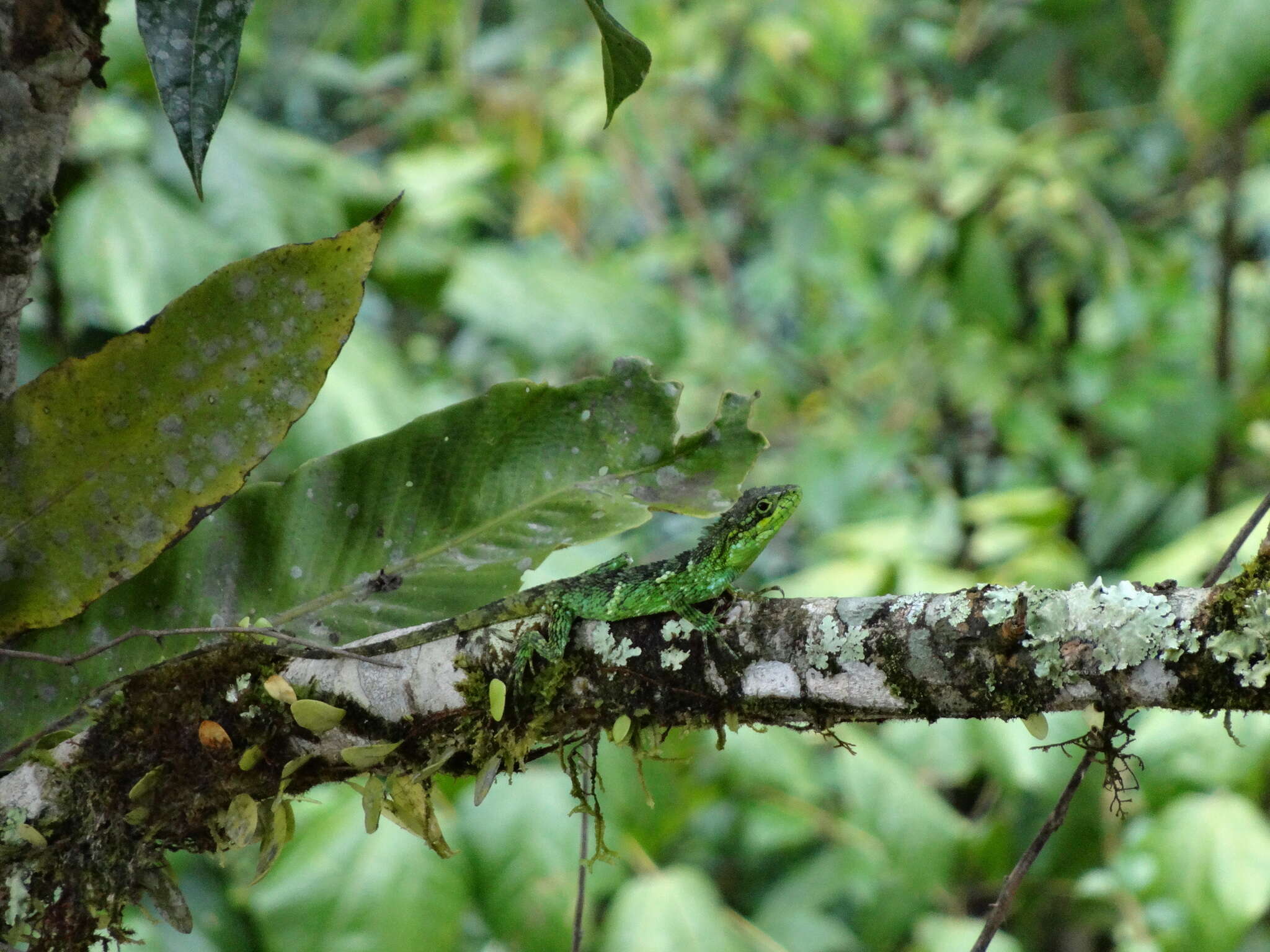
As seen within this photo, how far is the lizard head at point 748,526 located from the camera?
2082 millimetres

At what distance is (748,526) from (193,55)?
1341mm

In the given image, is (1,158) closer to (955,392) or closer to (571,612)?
(571,612)

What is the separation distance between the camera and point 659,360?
4.64 meters

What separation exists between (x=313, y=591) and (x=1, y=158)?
0.73 m

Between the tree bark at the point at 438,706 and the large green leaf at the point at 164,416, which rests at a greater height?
the large green leaf at the point at 164,416

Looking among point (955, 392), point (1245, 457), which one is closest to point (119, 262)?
point (955, 392)

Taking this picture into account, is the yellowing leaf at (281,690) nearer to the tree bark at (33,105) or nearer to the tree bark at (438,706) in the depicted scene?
the tree bark at (438,706)

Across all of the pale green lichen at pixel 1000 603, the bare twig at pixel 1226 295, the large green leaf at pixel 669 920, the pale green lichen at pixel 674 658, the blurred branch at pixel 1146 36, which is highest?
the blurred branch at pixel 1146 36

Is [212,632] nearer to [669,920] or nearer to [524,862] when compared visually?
[524,862]

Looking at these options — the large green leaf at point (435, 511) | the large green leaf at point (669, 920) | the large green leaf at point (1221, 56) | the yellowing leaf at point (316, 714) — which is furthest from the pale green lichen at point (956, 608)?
the large green leaf at point (1221, 56)

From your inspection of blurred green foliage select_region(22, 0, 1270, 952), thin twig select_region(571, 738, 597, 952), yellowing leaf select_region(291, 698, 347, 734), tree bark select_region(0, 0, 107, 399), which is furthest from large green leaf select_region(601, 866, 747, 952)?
tree bark select_region(0, 0, 107, 399)

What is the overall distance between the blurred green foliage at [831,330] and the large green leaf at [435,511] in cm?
67

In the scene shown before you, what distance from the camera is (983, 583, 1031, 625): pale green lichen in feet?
3.94

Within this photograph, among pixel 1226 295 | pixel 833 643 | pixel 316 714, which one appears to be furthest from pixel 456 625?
pixel 1226 295
